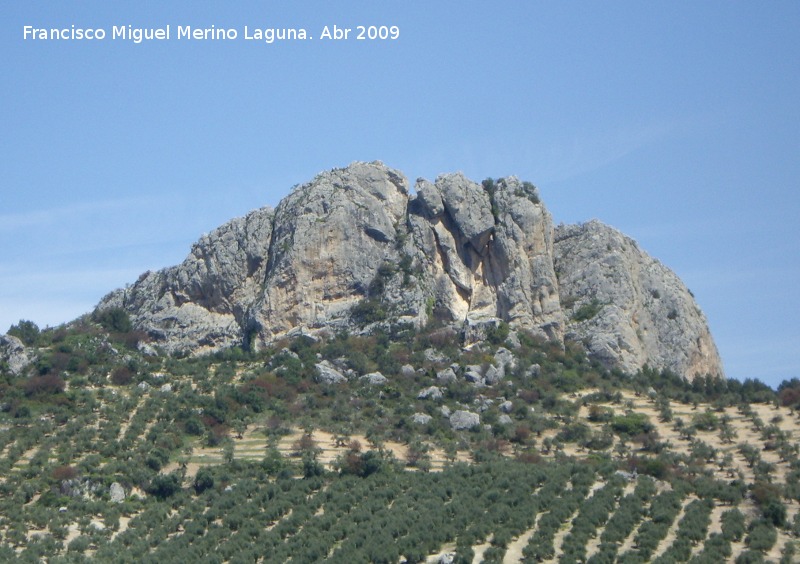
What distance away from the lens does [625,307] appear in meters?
77.1

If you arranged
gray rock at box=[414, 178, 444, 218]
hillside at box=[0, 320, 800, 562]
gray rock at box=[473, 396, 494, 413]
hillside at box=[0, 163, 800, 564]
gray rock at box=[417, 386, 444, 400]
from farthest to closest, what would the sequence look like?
gray rock at box=[414, 178, 444, 218] → gray rock at box=[417, 386, 444, 400] → gray rock at box=[473, 396, 494, 413] → hillside at box=[0, 163, 800, 564] → hillside at box=[0, 320, 800, 562]

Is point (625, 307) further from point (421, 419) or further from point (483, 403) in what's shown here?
point (421, 419)

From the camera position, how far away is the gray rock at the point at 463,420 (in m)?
65.2

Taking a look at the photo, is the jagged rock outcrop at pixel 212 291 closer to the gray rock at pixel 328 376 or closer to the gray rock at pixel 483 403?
the gray rock at pixel 328 376

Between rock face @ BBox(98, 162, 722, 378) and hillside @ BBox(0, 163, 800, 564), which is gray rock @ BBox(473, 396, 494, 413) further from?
rock face @ BBox(98, 162, 722, 378)

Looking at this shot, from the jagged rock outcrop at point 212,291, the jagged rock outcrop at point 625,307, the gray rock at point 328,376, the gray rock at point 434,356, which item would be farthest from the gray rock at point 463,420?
the jagged rock outcrop at point 212,291

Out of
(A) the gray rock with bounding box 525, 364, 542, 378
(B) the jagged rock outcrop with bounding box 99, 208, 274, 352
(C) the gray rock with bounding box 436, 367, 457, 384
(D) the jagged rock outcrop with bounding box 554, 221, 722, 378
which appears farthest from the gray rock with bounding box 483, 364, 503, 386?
(B) the jagged rock outcrop with bounding box 99, 208, 274, 352

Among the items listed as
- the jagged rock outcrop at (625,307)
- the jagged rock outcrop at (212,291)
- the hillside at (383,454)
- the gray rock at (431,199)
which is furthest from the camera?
the gray rock at (431,199)

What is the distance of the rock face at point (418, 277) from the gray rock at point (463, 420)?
342 inches

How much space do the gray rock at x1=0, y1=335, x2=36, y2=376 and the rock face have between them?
24.1 feet

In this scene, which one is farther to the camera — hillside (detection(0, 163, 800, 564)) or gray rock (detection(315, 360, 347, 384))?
gray rock (detection(315, 360, 347, 384))

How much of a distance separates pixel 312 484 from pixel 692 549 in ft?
55.3

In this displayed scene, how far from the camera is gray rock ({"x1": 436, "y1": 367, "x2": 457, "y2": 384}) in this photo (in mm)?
70188

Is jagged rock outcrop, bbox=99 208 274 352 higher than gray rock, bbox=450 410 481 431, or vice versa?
jagged rock outcrop, bbox=99 208 274 352
